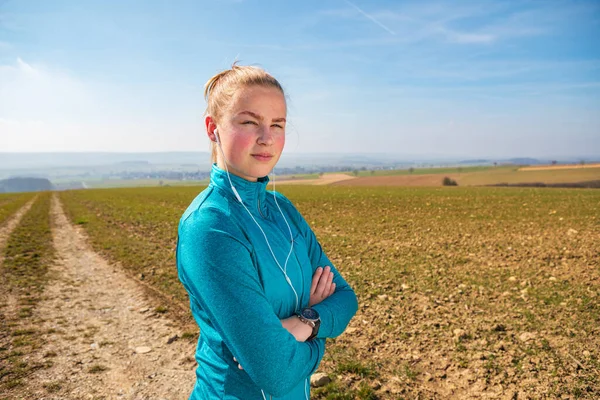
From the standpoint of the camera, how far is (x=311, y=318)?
186 cm

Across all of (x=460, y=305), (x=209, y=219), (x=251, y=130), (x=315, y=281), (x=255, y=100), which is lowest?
(x=460, y=305)

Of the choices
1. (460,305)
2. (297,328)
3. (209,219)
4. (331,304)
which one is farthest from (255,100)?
(460,305)

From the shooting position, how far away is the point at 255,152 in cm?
167

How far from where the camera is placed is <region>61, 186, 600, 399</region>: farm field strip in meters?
4.59

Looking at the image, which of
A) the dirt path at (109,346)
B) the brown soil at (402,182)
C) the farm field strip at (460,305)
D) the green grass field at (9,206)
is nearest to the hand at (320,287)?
the farm field strip at (460,305)

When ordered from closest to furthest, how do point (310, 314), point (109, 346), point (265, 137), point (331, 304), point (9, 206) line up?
point (265, 137) < point (310, 314) < point (331, 304) < point (109, 346) < point (9, 206)

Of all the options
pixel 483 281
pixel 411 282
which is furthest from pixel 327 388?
pixel 483 281

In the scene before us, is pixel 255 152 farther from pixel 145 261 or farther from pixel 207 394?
pixel 145 261

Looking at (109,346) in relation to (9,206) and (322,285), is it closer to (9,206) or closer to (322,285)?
(322,285)

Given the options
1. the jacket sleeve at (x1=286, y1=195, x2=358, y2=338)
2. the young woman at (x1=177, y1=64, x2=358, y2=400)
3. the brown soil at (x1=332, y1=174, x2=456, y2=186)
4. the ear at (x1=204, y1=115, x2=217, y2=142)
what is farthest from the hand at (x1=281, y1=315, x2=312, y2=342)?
the brown soil at (x1=332, y1=174, x2=456, y2=186)

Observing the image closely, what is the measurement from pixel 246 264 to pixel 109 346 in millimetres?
5088

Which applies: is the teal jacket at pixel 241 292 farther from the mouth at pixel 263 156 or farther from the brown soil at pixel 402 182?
the brown soil at pixel 402 182

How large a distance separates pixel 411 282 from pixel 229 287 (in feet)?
24.4

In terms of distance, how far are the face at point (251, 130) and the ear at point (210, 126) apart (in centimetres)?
6
